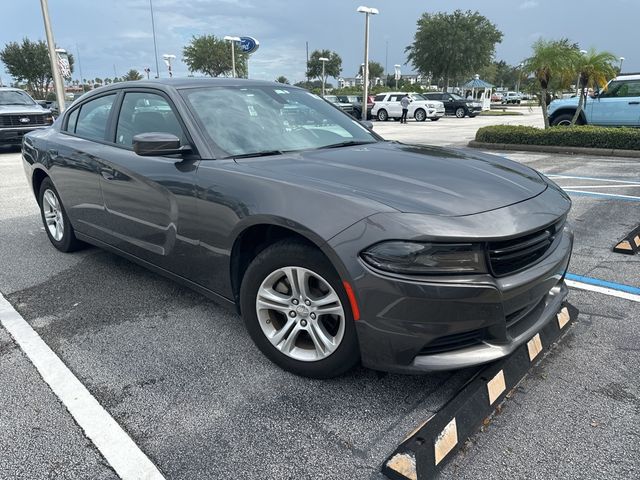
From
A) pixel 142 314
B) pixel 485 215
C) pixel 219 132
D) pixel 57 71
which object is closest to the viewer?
pixel 485 215

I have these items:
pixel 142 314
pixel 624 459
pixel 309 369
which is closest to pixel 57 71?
pixel 142 314

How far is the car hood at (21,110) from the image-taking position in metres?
13.0

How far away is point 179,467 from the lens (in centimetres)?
208

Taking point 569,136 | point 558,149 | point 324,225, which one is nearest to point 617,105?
point 569,136

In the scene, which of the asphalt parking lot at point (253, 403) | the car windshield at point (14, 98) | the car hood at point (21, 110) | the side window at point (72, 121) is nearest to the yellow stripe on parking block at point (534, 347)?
the asphalt parking lot at point (253, 403)

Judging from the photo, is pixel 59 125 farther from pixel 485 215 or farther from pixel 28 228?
pixel 485 215

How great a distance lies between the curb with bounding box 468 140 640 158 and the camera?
11.5 meters

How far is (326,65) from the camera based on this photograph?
255 ft

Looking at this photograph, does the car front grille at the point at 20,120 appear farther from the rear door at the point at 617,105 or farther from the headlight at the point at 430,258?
the rear door at the point at 617,105

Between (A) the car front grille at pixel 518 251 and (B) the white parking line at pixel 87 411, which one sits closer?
(B) the white parking line at pixel 87 411

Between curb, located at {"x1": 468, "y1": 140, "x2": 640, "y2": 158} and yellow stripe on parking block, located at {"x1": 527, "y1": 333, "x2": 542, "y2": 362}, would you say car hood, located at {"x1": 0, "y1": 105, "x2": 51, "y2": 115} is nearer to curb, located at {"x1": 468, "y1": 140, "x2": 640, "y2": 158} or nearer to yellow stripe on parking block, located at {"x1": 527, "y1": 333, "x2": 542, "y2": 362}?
curb, located at {"x1": 468, "y1": 140, "x2": 640, "y2": 158}

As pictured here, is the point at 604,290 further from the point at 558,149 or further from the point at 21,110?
the point at 21,110

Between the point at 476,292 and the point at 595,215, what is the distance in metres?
4.83

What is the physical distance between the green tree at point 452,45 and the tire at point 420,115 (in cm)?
2246
